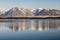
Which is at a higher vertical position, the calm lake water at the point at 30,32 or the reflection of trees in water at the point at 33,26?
the calm lake water at the point at 30,32

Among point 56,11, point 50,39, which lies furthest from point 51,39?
Result: point 56,11

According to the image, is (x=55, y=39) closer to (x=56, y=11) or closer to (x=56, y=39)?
(x=56, y=39)

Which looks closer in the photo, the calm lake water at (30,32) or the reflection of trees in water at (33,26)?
the calm lake water at (30,32)

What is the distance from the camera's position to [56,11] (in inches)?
5571

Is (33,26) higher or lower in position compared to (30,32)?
lower

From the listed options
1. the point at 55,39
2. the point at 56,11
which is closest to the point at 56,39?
the point at 55,39

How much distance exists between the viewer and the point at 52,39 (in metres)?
12.2

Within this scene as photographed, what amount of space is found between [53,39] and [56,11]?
429 feet

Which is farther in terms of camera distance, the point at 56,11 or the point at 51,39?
the point at 56,11

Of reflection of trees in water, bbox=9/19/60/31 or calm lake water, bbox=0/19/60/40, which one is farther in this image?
reflection of trees in water, bbox=9/19/60/31

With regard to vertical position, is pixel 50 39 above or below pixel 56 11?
above

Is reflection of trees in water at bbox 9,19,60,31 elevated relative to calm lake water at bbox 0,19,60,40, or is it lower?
lower

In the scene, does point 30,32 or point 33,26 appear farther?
point 33,26

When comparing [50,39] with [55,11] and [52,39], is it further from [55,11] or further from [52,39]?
[55,11]
